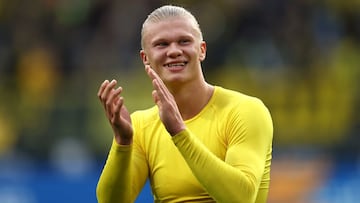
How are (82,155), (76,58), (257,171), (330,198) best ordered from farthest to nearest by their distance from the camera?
(76,58) < (82,155) < (330,198) < (257,171)

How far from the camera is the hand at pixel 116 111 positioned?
5777mm

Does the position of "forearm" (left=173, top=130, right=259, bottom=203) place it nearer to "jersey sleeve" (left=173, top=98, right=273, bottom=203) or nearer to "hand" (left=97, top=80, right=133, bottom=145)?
"jersey sleeve" (left=173, top=98, right=273, bottom=203)

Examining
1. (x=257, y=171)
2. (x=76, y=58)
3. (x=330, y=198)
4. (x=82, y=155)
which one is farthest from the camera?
(x=76, y=58)

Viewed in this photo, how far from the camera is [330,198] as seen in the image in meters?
12.0

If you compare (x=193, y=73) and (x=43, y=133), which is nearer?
(x=193, y=73)

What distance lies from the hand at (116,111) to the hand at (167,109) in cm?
19

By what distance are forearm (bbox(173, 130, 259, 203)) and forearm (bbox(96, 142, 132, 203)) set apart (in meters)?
0.41

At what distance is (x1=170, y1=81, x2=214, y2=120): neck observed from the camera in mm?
6223

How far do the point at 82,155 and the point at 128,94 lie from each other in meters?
0.88

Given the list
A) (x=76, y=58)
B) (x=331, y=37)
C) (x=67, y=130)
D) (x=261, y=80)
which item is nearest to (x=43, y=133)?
(x=67, y=130)

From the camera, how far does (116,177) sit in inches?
239

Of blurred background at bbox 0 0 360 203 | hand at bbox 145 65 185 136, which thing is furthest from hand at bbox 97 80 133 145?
blurred background at bbox 0 0 360 203

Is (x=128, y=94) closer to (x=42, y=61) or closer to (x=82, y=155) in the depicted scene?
(x=82, y=155)

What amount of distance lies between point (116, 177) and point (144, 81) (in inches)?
302
